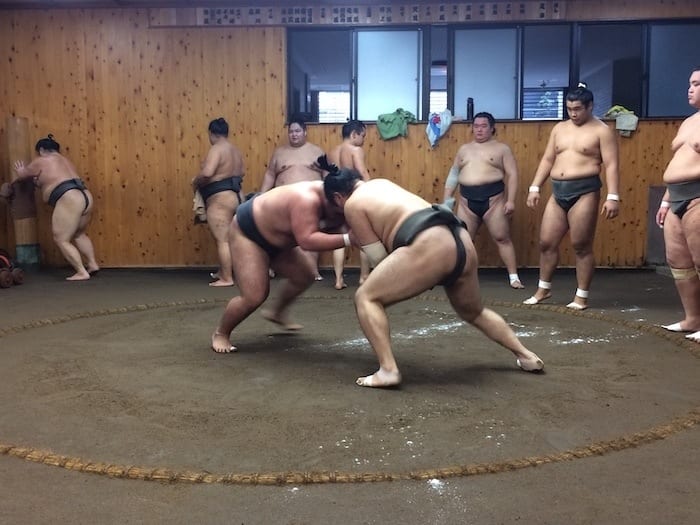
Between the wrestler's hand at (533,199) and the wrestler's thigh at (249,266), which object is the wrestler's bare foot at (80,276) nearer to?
the wrestler's thigh at (249,266)

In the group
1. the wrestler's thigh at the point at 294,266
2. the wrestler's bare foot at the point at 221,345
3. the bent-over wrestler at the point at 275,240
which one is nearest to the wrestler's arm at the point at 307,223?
the bent-over wrestler at the point at 275,240

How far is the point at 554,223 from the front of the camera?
3814 millimetres

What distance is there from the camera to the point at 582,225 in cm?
369

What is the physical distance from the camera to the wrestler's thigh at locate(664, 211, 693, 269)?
3066 mm

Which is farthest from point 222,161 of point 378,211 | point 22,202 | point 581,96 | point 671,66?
point 671,66

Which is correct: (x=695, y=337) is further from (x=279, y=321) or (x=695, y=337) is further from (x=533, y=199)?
(x=279, y=321)

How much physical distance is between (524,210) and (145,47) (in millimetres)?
3468

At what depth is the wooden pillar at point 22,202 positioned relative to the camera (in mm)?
5414

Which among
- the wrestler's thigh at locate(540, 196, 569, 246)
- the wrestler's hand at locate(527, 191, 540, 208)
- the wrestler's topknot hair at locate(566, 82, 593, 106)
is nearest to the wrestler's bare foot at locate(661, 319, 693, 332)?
the wrestler's thigh at locate(540, 196, 569, 246)

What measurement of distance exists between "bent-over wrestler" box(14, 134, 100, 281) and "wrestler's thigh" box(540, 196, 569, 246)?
3.38 m

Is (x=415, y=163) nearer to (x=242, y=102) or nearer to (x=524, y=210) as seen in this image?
(x=524, y=210)

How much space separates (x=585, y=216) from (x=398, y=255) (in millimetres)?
1885

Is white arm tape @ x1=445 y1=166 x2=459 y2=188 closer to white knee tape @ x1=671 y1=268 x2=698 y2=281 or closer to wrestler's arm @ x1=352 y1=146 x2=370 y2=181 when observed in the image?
wrestler's arm @ x1=352 y1=146 x2=370 y2=181

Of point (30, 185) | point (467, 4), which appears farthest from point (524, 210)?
point (30, 185)
